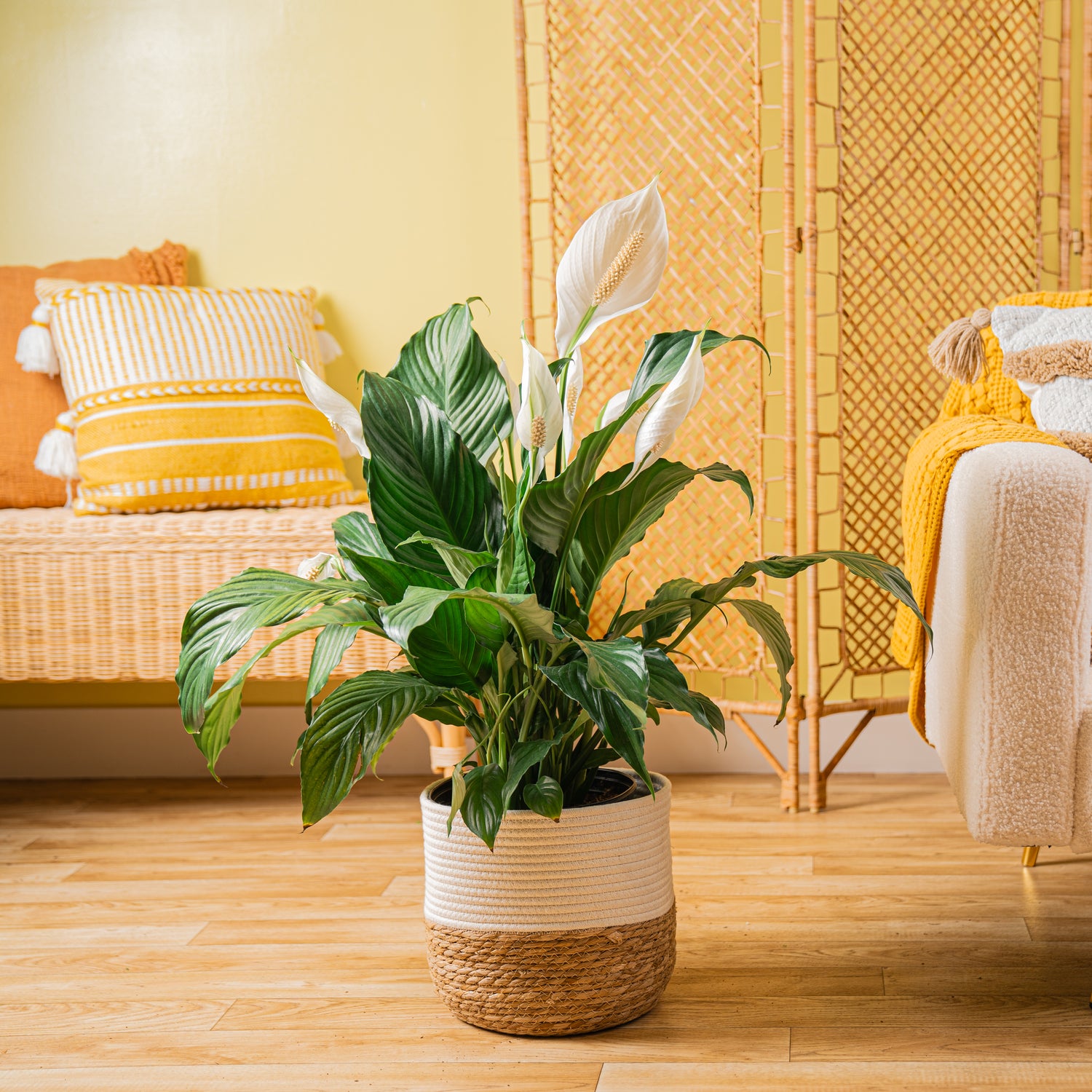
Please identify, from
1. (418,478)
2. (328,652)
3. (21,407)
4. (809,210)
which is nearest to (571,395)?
(418,478)

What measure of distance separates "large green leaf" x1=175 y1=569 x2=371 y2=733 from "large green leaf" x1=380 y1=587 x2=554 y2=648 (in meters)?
0.16

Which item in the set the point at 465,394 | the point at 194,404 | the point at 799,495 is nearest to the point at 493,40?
the point at 194,404

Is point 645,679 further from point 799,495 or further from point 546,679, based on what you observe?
point 799,495

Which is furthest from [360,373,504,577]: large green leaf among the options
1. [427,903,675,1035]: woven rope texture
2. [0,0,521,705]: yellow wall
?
[0,0,521,705]: yellow wall

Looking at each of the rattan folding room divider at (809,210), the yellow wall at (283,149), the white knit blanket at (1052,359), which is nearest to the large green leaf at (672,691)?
the white knit blanket at (1052,359)

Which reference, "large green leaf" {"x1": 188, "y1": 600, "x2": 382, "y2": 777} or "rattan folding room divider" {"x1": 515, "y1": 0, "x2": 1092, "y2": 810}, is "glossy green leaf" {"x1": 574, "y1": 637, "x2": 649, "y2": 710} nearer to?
"large green leaf" {"x1": 188, "y1": 600, "x2": 382, "y2": 777}

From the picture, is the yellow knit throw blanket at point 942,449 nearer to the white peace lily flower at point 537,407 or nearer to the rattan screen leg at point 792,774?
the rattan screen leg at point 792,774

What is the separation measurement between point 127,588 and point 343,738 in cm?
114

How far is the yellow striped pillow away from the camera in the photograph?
234 centimetres

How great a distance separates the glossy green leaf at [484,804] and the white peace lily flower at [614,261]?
19.1 inches

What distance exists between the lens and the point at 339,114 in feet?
8.72

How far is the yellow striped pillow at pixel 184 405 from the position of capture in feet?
7.67

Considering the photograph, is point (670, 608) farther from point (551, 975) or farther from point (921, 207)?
point (921, 207)

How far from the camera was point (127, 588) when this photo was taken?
7.33 ft
